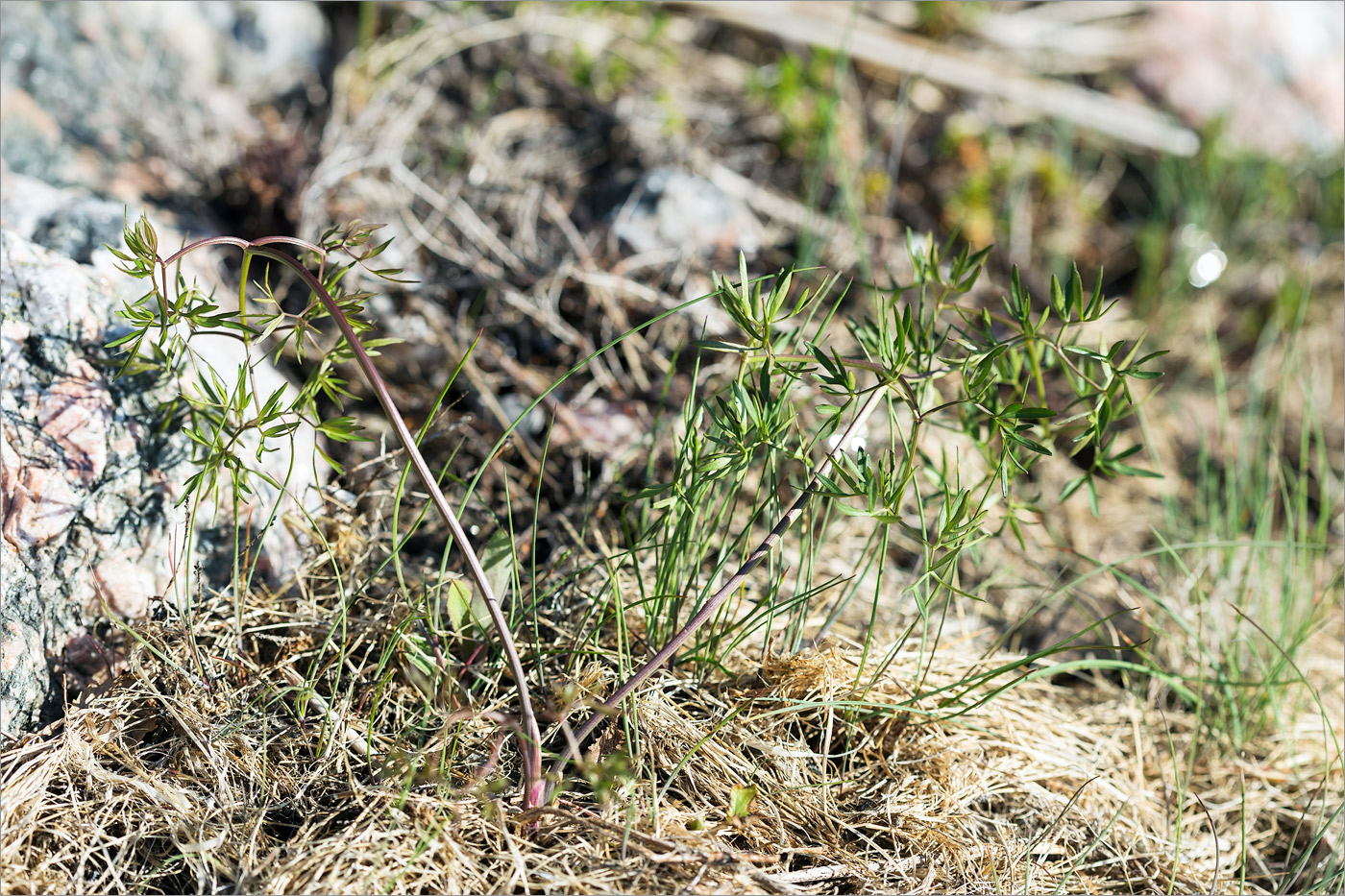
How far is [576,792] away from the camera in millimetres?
1616

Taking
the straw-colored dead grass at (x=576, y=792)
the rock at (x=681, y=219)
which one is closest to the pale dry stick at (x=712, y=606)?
the straw-colored dead grass at (x=576, y=792)

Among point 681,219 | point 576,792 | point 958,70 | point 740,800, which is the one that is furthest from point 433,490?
point 958,70

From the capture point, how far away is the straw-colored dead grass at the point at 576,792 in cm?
147

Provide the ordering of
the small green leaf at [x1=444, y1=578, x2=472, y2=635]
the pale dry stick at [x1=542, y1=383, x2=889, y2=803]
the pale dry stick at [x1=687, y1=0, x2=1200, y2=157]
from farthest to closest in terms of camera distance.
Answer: the pale dry stick at [x1=687, y1=0, x2=1200, y2=157]
the small green leaf at [x1=444, y1=578, x2=472, y2=635]
the pale dry stick at [x1=542, y1=383, x2=889, y2=803]

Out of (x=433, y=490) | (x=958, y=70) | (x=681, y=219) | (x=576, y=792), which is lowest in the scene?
(x=576, y=792)

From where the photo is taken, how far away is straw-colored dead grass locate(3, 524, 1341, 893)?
1468mm

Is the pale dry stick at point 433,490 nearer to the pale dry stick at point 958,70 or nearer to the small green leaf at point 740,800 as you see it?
the small green leaf at point 740,800

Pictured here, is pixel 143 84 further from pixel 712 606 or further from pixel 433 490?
pixel 712 606

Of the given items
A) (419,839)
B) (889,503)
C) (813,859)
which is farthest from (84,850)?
(889,503)

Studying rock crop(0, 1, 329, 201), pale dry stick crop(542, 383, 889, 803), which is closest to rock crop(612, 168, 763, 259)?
rock crop(0, 1, 329, 201)

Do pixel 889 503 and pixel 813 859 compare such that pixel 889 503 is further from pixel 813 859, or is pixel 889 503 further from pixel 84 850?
pixel 84 850

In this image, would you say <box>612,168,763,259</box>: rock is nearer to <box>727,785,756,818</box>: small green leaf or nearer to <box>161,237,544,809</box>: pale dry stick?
<box>161,237,544,809</box>: pale dry stick

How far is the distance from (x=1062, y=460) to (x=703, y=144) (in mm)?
1619

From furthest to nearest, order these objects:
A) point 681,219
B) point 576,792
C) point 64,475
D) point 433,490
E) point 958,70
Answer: point 958,70 < point 681,219 < point 64,475 < point 576,792 < point 433,490
